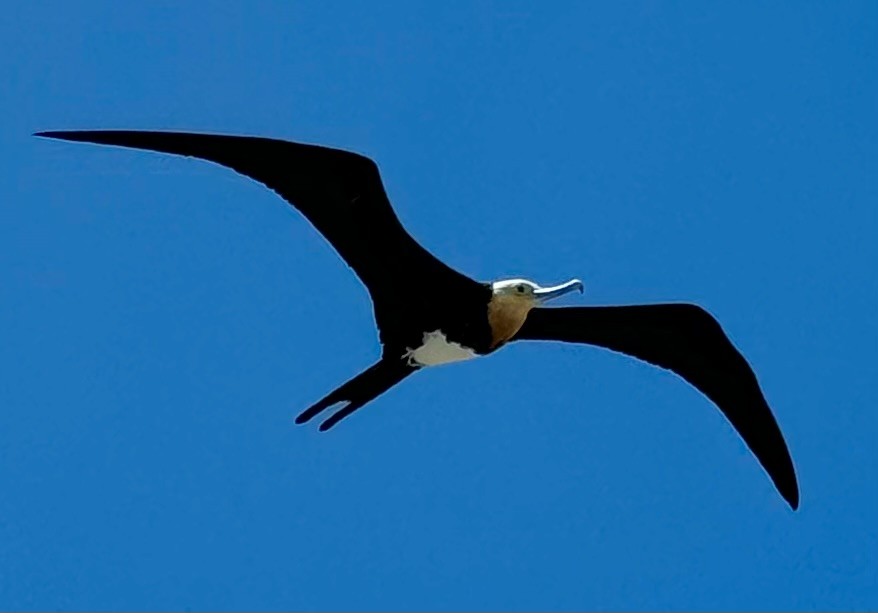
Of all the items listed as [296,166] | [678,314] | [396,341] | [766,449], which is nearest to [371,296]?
[396,341]

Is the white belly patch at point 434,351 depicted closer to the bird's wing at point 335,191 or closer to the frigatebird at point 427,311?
the frigatebird at point 427,311

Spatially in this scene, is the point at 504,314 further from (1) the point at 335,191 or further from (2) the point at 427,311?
(1) the point at 335,191

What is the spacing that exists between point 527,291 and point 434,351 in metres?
0.34

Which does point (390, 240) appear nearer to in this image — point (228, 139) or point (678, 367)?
point (228, 139)

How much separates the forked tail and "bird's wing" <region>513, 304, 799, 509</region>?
1.50ft

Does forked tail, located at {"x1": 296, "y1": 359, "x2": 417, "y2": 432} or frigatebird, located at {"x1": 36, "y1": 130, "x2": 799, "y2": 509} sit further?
forked tail, located at {"x1": 296, "y1": 359, "x2": 417, "y2": 432}

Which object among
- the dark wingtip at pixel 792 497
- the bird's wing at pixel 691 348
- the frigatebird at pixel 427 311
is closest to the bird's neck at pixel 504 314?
the frigatebird at pixel 427 311

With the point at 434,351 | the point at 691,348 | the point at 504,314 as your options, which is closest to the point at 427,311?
the point at 434,351

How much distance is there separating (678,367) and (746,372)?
22 cm

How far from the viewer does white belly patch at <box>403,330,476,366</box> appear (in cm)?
517

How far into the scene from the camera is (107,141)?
447 centimetres

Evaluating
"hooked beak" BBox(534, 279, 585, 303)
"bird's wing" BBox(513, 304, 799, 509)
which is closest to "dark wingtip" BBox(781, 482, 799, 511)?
"bird's wing" BBox(513, 304, 799, 509)

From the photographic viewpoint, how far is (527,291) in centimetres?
527

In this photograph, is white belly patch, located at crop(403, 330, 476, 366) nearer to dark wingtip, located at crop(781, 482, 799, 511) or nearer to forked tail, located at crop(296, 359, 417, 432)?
forked tail, located at crop(296, 359, 417, 432)
